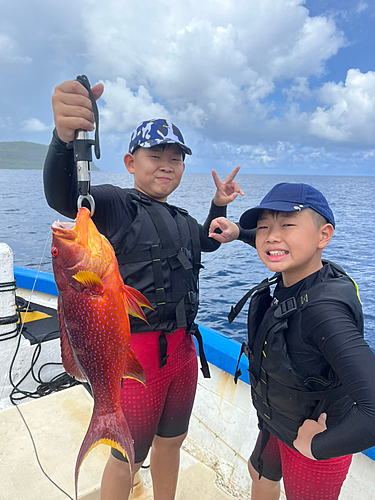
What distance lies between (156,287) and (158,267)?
0.42 feet

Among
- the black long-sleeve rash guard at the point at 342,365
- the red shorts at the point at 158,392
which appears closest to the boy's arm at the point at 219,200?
the red shorts at the point at 158,392

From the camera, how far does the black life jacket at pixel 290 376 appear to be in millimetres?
1755

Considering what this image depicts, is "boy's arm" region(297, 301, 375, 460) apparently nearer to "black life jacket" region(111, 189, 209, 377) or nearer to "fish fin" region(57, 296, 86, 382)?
"black life jacket" region(111, 189, 209, 377)

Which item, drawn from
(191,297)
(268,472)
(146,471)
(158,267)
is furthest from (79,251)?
(146,471)

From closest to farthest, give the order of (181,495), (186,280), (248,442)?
(186,280), (181,495), (248,442)

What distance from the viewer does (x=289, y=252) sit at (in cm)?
188

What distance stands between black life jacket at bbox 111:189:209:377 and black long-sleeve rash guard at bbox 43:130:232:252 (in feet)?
0.23

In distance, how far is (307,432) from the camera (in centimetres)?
178

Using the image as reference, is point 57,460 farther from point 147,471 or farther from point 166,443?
point 166,443

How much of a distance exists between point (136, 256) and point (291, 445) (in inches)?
55.9

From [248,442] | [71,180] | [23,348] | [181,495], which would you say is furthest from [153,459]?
[23,348]

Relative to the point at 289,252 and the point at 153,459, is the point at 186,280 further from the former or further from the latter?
the point at 153,459

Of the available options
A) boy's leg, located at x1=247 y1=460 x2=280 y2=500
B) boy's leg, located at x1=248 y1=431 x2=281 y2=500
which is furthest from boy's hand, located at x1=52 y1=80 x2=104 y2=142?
boy's leg, located at x1=247 y1=460 x2=280 y2=500

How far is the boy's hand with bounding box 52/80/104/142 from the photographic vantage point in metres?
1.45
